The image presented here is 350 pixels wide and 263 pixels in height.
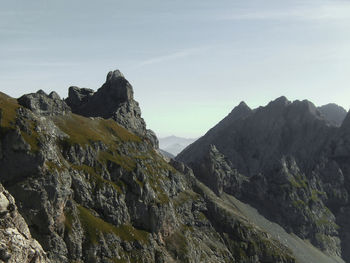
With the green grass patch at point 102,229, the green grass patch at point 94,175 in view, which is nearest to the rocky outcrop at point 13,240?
the green grass patch at point 102,229

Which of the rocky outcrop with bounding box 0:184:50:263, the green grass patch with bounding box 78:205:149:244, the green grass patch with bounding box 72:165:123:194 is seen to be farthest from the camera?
the green grass patch with bounding box 72:165:123:194

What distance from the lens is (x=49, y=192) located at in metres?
156

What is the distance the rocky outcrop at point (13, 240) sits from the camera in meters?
31.8

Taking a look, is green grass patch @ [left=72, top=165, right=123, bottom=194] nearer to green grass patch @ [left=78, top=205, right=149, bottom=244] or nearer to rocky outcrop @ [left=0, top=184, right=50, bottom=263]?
green grass patch @ [left=78, top=205, right=149, bottom=244]

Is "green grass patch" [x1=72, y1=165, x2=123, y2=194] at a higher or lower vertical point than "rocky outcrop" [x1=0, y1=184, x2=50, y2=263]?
lower

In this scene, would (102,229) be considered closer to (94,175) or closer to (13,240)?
(94,175)

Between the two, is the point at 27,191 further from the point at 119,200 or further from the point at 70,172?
the point at 119,200

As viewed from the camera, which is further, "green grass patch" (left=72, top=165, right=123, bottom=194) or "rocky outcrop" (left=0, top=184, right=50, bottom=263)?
"green grass patch" (left=72, top=165, right=123, bottom=194)

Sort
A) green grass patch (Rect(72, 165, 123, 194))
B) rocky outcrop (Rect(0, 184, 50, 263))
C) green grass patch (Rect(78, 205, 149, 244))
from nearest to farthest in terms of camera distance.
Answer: rocky outcrop (Rect(0, 184, 50, 263))
green grass patch (Rect(78, 205, 149, 244))
green grass patch (Rect(72, 165, 123, 194))

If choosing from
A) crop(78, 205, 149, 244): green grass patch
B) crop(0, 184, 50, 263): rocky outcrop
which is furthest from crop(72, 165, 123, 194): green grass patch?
crop(0, 184, 50, 263): rocky outcrop

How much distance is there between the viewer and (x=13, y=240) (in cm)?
3259

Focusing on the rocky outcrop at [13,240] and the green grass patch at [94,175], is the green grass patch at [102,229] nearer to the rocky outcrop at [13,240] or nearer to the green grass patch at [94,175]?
the green grass patch at [94,175]

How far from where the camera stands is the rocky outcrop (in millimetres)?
31797

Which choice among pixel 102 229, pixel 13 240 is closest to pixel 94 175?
pixel 102 229
